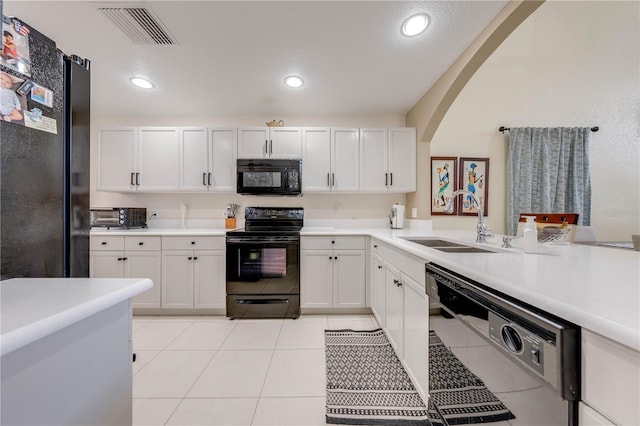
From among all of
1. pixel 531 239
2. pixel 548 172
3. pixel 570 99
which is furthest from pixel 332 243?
pixel 570 99

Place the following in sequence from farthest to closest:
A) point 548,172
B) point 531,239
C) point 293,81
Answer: point 548,172 < point 293,81 < point 531,239

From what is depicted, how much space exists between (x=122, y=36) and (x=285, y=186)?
1.87 m

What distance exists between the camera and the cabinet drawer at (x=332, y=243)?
2865 mm

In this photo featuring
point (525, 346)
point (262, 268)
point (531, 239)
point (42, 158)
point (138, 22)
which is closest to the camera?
point (525, 346)

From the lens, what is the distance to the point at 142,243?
9.28 feet

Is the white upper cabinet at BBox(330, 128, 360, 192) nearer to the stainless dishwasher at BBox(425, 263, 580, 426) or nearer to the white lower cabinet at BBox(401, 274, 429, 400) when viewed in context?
the white lower cabinet at BBox(401, 274, 429, 400)

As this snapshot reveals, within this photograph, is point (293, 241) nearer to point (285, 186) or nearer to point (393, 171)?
point (285, 186)

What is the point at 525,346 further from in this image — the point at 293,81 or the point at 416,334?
the point at 293,81

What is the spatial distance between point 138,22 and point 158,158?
1.65 meters

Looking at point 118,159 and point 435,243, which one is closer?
point 435,243

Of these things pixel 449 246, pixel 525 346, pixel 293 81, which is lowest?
pixel 525 346

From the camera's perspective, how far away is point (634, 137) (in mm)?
3271

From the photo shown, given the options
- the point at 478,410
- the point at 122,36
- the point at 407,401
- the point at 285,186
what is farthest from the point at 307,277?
the point at 122,36

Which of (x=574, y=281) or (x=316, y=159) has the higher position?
(x=316, y=159)
